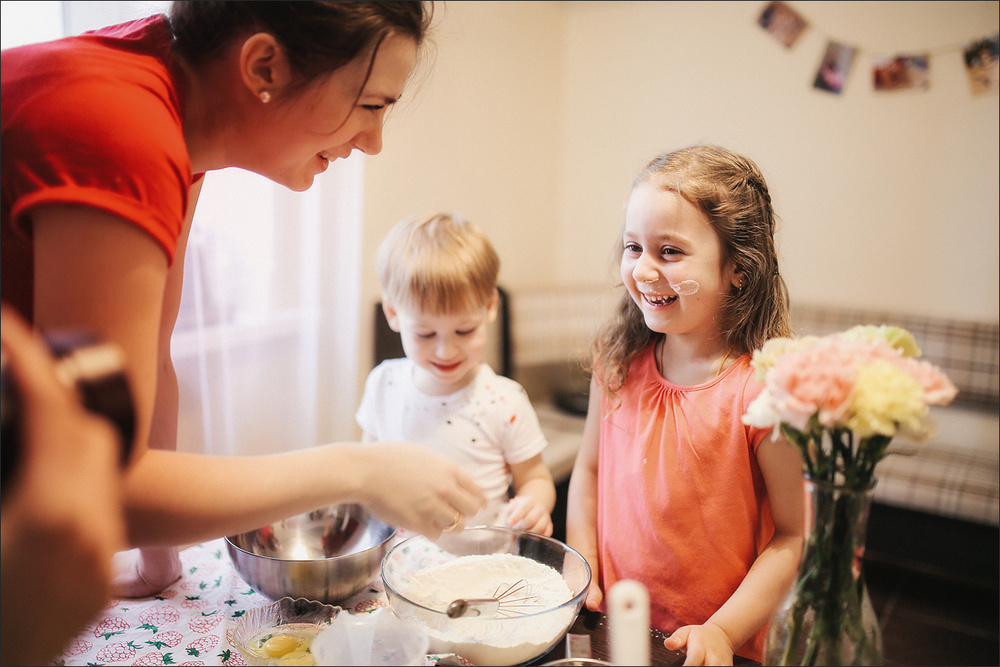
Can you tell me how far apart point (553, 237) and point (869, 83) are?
1666mm

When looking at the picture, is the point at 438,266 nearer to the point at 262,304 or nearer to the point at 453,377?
the point at 453,377

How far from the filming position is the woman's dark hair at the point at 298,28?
2.30 ft

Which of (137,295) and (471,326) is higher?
(137,295)

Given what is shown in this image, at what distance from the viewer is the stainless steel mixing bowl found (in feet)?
2.86

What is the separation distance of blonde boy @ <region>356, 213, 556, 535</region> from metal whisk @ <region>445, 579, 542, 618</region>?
38cm

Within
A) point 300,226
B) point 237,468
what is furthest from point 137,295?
point 300,226

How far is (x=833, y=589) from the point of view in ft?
2.09

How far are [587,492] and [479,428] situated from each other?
10.9 inches

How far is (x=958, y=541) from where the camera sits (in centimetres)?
243

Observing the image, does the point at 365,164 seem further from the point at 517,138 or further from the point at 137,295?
the point at 137,295

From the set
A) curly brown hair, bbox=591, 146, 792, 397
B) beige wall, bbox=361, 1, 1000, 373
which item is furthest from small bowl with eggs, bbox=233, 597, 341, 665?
beige wall, bbox=361, 1, 1000, 373

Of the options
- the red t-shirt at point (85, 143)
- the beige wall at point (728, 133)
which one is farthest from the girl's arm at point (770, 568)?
the beige wall at point (728, 133)

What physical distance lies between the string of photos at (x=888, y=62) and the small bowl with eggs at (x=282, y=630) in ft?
10.5

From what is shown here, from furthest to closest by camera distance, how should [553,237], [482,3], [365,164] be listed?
[553,237] < [482,3] < [365,164]
